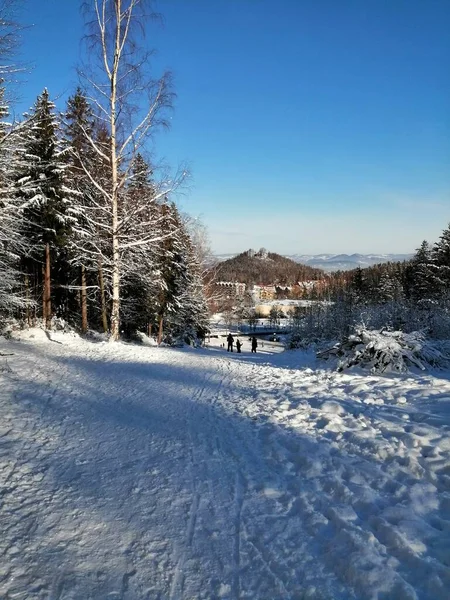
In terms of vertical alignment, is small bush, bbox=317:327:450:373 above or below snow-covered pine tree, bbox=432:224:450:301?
below

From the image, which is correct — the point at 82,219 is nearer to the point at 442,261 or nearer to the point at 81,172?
the point at 81,172

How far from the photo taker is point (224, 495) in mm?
3770

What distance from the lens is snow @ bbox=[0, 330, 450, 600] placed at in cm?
264

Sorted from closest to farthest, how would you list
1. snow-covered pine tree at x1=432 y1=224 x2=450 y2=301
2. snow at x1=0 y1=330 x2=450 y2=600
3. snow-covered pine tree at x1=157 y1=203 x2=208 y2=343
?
1. snow at x1=0 y1=330 x2=450 y2=600
2. snow-covered pine tree at x1=157 y1=203 x2=208 y2=343
3. snow-covered pine tree at x1=432 y1=224 x2=450 y2=301

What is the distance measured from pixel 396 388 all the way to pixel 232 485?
15.2 ft

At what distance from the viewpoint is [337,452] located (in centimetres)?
457

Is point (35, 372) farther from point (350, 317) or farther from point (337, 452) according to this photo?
point (350, 317)

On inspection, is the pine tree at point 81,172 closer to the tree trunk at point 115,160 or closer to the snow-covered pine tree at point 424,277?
the tree trunk at point 115,160

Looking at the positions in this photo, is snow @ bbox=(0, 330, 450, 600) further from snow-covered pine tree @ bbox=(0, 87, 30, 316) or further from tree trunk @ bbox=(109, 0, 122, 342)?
tree trunk @ bbox=(109, 0, 122, 342)

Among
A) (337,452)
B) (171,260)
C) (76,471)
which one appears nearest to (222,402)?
(337,452)

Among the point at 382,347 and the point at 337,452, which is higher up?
the point at 382,347

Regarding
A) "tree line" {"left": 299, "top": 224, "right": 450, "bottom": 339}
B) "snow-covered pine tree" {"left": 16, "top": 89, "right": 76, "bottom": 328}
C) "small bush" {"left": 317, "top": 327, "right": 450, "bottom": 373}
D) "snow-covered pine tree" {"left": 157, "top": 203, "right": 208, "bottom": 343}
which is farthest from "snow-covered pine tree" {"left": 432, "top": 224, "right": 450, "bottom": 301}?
"snow-covered pine tree" {"left": 16, "top": 89, "right": 76, "bottom": 328}

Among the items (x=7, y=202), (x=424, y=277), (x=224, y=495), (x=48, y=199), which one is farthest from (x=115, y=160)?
(x=424, y=277)

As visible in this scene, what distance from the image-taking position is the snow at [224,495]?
2.64 metres
